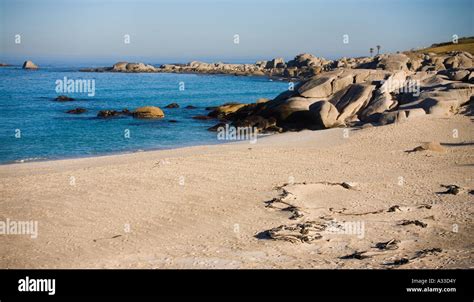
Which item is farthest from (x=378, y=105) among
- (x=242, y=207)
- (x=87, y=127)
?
(x=242, y=207)

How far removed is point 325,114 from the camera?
3228 centimetres

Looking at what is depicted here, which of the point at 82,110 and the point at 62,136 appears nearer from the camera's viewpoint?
the point at 62,136

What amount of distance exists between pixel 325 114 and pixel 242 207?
1848 centimetres

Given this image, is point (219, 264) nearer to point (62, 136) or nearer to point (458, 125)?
point (458, 125)

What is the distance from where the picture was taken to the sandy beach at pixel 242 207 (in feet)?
36.8

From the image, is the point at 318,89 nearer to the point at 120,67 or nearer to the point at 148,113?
the point at 148,113

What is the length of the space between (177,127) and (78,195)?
66.3 ft

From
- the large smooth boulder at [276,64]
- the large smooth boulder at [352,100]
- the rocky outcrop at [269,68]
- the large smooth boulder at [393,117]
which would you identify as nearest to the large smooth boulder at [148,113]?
the large smooth boulder at [352,100]

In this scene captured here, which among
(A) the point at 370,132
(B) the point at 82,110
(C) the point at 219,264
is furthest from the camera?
(B) the point at 82,110

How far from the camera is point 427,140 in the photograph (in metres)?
24.9

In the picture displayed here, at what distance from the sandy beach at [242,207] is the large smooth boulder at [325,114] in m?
7.55

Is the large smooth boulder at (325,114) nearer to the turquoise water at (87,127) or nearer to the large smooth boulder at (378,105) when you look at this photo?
the large smooth boulder at (378,105)
